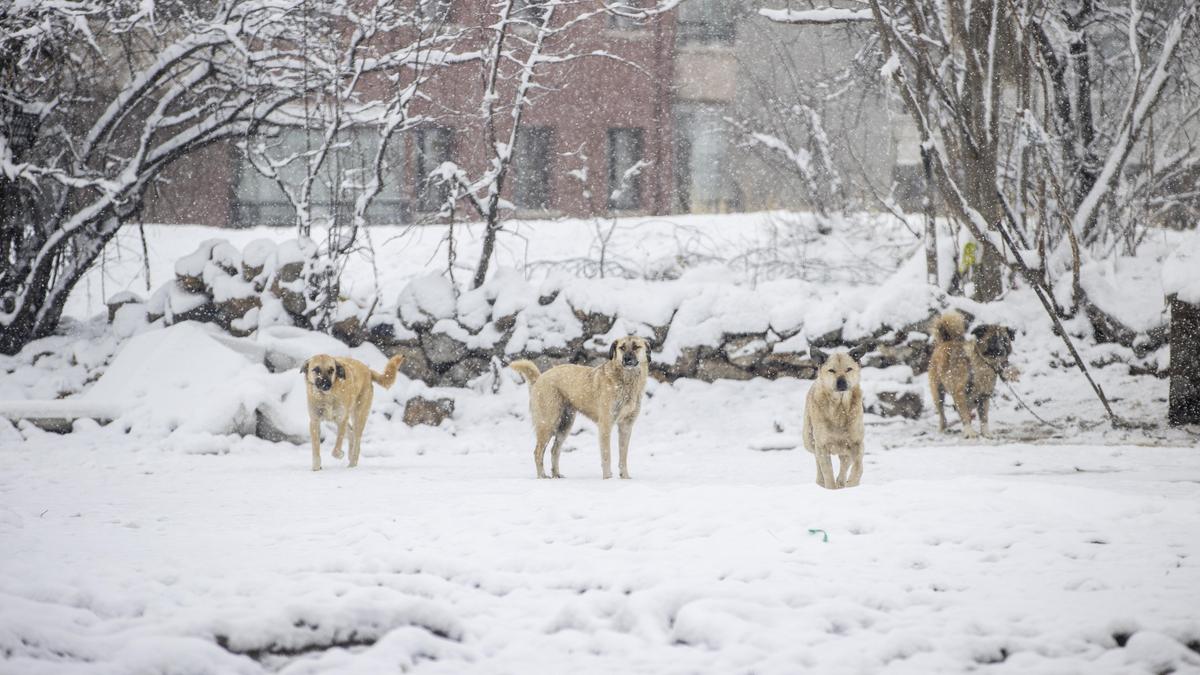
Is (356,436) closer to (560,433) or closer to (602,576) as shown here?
(560,433)

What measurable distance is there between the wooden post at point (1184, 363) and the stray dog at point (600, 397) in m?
5.13

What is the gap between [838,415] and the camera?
6434mm

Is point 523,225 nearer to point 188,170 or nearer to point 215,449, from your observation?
point 188,170

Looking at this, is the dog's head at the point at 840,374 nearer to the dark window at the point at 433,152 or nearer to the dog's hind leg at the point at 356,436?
the dog's hind leg at the point at 356,436

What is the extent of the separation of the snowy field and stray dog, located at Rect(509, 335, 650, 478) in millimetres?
327

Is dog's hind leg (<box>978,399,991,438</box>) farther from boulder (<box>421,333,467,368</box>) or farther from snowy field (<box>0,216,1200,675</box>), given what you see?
boulder (<box>421,333,467,368</box>)

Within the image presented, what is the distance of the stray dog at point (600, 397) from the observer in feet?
25.2

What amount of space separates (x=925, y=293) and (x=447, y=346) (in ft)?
18.6

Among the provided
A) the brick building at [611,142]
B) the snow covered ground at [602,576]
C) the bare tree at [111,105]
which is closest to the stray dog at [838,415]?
the snow covered ground at [602,576]

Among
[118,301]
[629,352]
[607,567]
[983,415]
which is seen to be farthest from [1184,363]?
[118,301]

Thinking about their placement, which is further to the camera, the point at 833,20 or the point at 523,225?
the point at 523,225

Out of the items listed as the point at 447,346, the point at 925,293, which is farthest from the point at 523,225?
the point at 925,293

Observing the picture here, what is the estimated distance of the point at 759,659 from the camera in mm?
3383

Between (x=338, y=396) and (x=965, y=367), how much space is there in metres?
5.90
